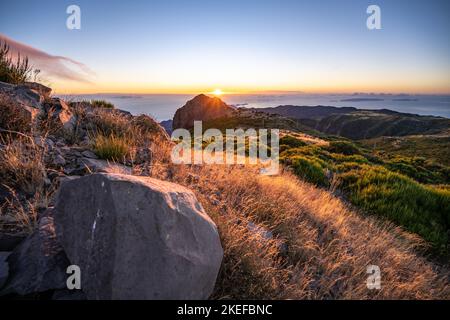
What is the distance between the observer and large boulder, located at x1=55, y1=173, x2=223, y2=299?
7.97 feet

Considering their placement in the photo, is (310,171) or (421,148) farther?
(421,148)

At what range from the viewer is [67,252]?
2771mm

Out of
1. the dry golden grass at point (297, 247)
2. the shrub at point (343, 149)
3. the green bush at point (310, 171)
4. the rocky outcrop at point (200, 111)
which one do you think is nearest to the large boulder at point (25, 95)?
the dry golden grass at point (297, 247)

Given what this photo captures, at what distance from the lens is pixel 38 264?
285 cm

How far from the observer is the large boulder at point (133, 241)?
2.43m

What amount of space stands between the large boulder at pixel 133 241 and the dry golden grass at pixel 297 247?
0.69 m

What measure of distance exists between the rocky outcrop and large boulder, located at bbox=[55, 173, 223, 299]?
101 metres

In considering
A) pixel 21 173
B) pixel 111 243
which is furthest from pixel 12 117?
pixel 111 243

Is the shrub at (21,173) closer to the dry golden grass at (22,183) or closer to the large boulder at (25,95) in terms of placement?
the dry golden grass at (22,183)

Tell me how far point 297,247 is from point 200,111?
344 ft

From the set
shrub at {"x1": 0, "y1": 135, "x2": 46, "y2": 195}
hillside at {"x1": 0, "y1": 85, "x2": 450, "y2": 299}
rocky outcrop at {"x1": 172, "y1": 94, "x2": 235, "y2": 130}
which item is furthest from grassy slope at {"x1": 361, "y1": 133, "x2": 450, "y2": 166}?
rocky outcrop at {"x1": 172, "y1": 94, "x2": 235, "y2": 130}

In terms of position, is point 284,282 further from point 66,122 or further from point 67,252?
point 66,122

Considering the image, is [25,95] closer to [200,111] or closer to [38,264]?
[38,264]
